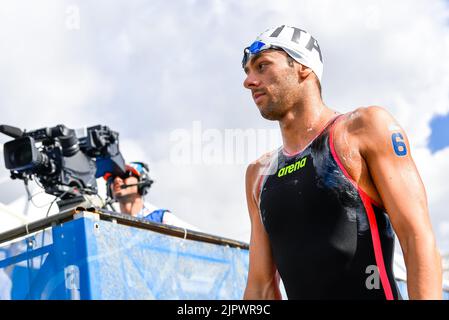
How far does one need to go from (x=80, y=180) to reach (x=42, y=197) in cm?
767

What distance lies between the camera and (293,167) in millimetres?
2973

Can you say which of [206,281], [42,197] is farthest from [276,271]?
[42,197]

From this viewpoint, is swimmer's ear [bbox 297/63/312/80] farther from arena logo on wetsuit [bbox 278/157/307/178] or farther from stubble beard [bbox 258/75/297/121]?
arena logo on wetsuit [bbox 278/157/307/178]

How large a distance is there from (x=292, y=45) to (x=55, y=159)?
120 inches

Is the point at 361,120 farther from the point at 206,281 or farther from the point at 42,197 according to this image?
the point at 42,197

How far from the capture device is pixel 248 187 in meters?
3.34

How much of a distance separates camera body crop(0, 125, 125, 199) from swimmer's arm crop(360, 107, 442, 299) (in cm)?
328

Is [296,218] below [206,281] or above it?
below

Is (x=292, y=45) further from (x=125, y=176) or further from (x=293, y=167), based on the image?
(x=125, y=176)

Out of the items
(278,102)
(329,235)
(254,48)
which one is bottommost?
(329,235)

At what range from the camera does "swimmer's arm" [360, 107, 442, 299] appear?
2.38 m

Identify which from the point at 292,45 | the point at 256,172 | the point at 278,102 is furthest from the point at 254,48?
the point at 256,172

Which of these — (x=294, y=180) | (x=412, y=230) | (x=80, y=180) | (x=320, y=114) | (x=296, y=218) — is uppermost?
(x=80, y=180)
